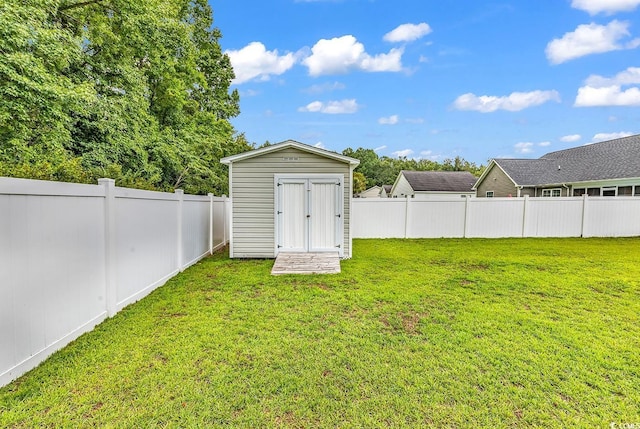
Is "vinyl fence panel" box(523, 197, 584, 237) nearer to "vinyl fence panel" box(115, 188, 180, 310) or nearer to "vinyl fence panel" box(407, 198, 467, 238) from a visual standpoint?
"vinyl fence panel" box(407, 198, 467, 238)

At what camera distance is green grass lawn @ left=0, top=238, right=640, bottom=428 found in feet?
6.90

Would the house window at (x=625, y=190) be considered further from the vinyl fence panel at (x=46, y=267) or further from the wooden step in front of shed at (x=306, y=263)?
the vinyl fence panel at (x=46, y=267)

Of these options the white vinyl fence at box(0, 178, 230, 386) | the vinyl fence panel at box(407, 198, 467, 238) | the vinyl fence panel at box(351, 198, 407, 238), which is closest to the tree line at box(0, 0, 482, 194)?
the white vinyl fence at box(0, 178, 230, 386)

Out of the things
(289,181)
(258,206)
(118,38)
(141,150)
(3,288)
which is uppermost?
(118,38)

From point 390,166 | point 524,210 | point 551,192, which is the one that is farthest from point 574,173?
point 390,166

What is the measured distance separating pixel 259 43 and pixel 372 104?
817 cm

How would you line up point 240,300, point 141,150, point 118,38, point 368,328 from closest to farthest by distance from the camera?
point 368,328 → point 240,300 → point 118,38 → point 141,150

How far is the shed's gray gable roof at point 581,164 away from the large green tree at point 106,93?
17.7 m

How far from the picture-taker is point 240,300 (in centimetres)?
453

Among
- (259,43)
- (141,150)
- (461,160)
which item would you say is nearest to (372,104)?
(259,43)

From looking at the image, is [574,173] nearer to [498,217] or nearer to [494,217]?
[498,217]

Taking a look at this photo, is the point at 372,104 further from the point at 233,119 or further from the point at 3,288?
the point at 3,288

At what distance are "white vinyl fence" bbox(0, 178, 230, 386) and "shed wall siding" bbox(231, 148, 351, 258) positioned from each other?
269cm

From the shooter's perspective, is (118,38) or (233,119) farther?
(233,119)
